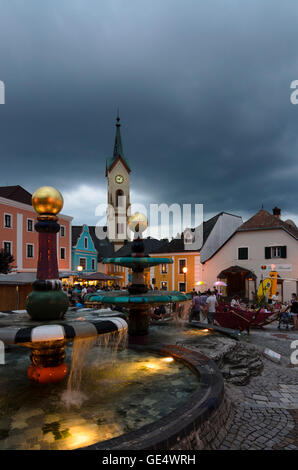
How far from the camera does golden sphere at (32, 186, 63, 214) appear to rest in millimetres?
5379

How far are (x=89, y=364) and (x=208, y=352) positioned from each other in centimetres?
311

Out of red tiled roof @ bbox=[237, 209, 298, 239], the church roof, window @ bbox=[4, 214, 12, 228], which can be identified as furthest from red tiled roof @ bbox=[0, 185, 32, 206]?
the church roof

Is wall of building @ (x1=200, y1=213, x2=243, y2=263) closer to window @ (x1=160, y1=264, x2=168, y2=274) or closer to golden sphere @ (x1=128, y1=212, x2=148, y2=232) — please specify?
window @ (x1=160, y1=264, x2=168, y2=274)

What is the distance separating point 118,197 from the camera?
5772 cm

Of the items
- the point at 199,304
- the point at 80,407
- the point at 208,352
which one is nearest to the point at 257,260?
the point at 199,304

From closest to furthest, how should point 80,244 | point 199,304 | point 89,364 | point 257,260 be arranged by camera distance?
point 89,364
point 199,304
point 257,260
point 80,244

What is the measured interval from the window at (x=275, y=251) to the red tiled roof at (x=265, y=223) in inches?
72.6

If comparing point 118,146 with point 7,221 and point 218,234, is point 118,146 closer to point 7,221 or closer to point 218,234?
point 218,234

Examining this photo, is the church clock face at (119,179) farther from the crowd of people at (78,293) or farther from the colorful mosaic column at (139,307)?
the colorful mosaic column at (139,307)

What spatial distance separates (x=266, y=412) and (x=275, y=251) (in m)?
24.6

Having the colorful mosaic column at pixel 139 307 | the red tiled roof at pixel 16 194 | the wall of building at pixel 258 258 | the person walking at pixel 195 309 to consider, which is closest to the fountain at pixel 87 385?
the colorful mosaic column at pixel 139 307

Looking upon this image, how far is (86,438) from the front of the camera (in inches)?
143

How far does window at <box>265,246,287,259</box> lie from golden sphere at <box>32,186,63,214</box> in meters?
25.7
